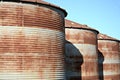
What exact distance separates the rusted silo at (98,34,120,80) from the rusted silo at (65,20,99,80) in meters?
9.03

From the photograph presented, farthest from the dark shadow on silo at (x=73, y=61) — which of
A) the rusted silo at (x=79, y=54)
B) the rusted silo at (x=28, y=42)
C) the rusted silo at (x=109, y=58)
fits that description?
the rusted silo at (x=109, y=58)

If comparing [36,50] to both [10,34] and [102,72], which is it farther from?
[102,72]

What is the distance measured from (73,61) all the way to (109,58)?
13.7 meters

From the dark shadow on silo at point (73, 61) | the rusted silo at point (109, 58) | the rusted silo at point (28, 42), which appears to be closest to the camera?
the rusted silo at point (28, 42)

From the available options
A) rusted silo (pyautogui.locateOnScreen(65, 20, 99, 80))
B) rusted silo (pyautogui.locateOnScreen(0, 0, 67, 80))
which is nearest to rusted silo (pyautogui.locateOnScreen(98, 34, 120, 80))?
rusted silo (pyautogui.locateOnScreen(65, 20, 99, 80))

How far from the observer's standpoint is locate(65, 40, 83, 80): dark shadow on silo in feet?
90.5

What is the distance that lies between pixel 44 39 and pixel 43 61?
69.1 inches

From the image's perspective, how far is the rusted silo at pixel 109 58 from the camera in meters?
38.8

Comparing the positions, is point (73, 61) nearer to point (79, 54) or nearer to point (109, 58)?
point (79, 54)

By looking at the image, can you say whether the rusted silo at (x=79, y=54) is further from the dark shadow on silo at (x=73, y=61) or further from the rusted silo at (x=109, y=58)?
the rusted silo at (x=109, y=58)

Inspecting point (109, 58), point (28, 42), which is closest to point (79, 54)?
point (28, 42)

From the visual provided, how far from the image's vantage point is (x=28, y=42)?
17281 mm

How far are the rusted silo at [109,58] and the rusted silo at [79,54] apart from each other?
9.03 m

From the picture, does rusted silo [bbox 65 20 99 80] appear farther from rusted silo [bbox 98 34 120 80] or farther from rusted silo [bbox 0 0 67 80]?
rusted silo [bbox 98 34 120 80]
